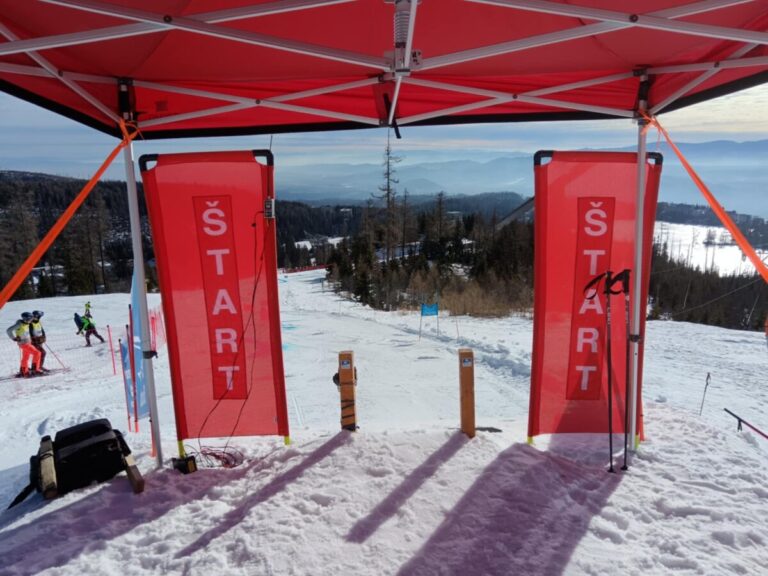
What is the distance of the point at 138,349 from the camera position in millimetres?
5770

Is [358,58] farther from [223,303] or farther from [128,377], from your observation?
[128,377]

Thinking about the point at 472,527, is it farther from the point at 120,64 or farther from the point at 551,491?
the point at 120,64

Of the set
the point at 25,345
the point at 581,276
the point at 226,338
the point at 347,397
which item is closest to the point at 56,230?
the point at 226,338

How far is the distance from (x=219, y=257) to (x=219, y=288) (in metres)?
0.31

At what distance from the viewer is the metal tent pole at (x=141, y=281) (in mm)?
4414

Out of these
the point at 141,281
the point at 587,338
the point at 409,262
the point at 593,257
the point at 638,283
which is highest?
the point at 593,257

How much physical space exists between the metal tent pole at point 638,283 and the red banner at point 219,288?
352cm

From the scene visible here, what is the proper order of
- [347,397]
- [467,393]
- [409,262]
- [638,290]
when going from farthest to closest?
[409,262] < [347,397] < [467,393] < [638,290]

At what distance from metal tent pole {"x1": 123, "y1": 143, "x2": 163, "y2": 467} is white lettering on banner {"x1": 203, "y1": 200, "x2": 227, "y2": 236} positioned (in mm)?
605

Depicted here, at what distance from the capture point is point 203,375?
4.88m

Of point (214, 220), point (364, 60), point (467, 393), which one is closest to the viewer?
point (364, 60)

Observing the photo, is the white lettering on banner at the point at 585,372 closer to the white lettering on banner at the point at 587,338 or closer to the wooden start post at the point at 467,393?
the white lettering on banner at the point at 587,338

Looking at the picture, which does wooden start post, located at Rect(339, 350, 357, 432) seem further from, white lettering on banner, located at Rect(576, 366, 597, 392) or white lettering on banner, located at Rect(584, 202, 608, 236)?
white lettering on banner, located at Rect(584, 202, 608, 236)

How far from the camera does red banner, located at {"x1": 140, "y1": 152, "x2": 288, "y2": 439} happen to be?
4.57 m
